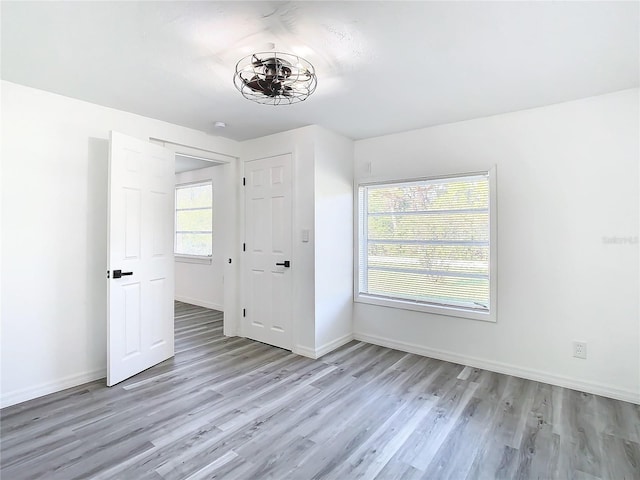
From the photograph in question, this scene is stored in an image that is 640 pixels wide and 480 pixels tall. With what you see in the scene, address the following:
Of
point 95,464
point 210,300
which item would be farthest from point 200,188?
point 95,464

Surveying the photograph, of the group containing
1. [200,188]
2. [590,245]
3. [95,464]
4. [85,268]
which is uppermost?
[200,188]

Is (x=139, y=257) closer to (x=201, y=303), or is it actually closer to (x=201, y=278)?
(x=201, y=278)

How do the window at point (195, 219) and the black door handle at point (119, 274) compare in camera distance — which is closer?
the black door handle at point (119, 274)

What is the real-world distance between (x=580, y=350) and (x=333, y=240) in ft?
7.83

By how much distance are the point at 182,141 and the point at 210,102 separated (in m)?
0.88

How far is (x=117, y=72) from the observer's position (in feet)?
7.70

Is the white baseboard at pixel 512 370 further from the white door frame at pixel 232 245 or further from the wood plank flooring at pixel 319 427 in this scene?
the white door frame at pixel 232 245

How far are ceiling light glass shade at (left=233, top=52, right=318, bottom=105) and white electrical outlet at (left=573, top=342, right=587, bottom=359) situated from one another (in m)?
2.93

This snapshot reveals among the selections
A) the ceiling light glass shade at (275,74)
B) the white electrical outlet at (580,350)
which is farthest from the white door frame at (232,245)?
the white electrical outlet at (580,350)

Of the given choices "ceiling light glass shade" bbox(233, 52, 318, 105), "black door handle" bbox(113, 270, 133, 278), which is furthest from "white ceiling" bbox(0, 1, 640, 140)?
"black door handle" bbox(113, 270, 133, 278)

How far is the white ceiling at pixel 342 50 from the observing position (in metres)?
1.70

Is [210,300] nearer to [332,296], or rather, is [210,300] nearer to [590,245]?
[332,296]

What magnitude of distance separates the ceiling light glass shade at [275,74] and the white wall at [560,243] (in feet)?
5.85

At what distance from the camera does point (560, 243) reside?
2875mm
